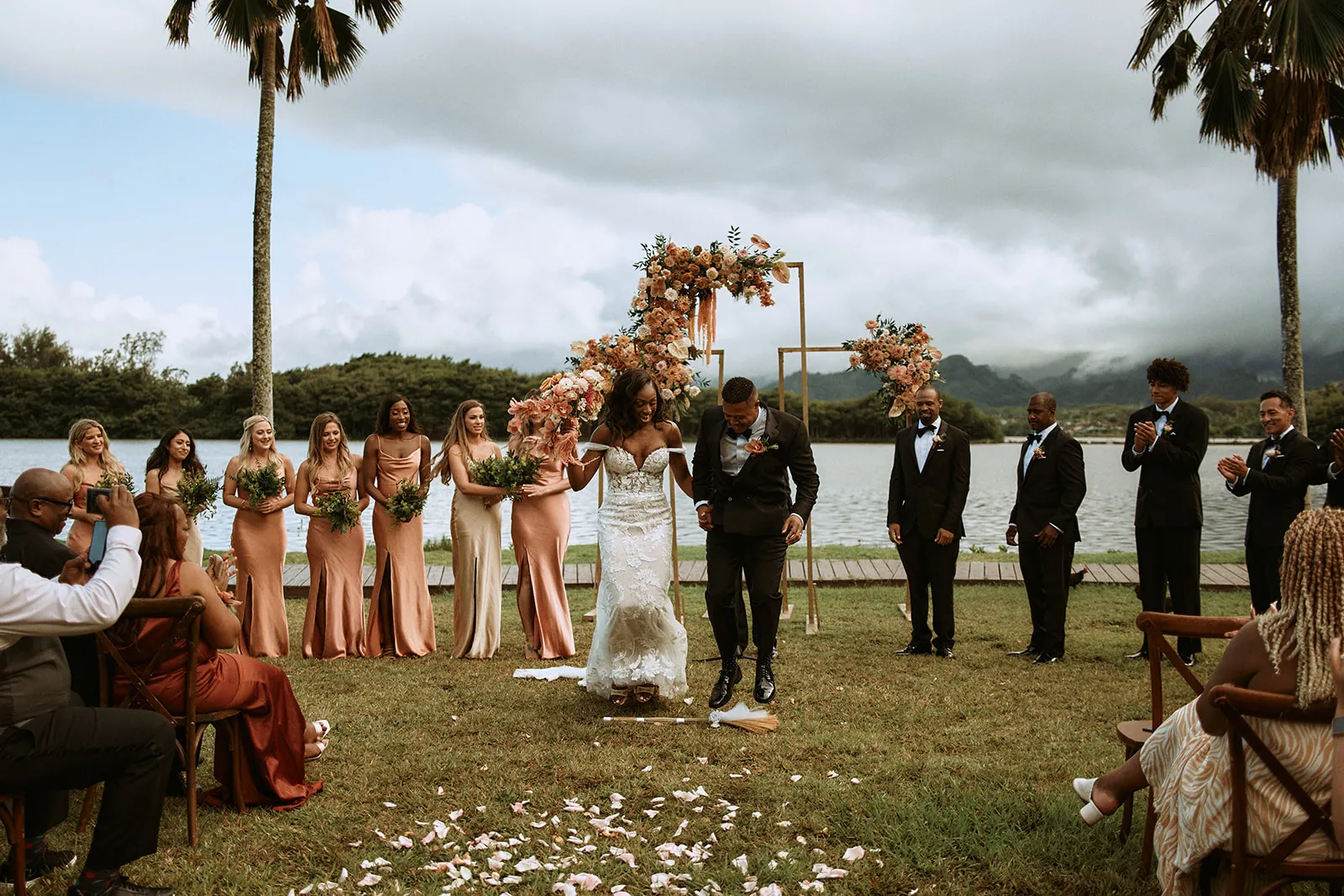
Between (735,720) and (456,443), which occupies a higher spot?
(456,443)

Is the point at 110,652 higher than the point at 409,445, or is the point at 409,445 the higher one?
the point at 409,445

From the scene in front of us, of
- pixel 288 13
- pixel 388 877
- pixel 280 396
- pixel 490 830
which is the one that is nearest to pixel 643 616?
pixel 490 830

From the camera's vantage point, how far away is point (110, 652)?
4.11m

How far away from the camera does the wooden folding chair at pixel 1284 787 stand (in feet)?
9.60

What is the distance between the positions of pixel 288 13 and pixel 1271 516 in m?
13.6

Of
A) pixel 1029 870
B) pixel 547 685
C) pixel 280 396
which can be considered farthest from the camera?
pixel 280 396

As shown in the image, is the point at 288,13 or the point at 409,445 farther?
the point at 288,13

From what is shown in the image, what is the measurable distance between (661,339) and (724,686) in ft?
8.49

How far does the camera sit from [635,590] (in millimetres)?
6254

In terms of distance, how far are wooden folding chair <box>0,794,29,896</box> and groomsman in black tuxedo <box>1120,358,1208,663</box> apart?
7.03 meters

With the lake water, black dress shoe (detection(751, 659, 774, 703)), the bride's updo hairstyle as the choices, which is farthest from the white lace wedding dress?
the lake water

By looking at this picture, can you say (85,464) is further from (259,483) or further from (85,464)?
(259,483)

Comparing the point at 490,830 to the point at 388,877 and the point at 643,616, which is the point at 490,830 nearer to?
the point at 388,877

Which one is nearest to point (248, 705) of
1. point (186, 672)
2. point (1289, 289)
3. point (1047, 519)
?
point (186, 672)
